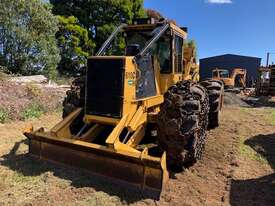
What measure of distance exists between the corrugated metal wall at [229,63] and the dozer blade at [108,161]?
35.0 m

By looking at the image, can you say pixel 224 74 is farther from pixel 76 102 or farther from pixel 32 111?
pixel 76 102

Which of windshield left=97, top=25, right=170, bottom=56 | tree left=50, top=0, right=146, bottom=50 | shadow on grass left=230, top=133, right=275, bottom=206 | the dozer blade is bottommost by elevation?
shadow on grass left=230, top=133, right=275, bottom=206

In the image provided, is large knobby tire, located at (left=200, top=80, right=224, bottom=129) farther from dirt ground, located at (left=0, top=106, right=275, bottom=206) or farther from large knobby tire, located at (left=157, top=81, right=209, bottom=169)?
large knobby tire, located at (left=157, top=81, right=209, bottom=169)

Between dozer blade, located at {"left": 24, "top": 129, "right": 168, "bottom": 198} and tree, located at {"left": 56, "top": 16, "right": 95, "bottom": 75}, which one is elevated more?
tree, located at {"left": 56, "top": 16, "right": 95, "bottom": 75}

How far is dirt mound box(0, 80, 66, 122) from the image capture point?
388 inches

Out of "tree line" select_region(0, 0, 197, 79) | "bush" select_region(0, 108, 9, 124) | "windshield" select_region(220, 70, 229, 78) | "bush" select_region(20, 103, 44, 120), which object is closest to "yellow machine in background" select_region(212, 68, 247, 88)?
"windshield" select_region(220, 70, 229, 78)

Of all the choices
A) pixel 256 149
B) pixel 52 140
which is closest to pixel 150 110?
pixel 52 140

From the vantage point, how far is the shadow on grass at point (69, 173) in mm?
5035

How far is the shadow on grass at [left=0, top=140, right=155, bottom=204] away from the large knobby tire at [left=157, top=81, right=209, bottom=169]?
911 millimetres

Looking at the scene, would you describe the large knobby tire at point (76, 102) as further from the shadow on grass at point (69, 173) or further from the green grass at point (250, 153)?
the green grass at point (250, 153)

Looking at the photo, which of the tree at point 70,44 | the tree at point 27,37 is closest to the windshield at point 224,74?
the tree at point 70,44

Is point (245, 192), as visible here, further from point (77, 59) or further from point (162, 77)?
point (77, 59)

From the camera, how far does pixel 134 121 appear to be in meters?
5.80

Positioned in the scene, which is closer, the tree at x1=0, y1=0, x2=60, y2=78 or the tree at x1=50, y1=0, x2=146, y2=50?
the tree at x1=0, y1=0, x2=60, y2=78
